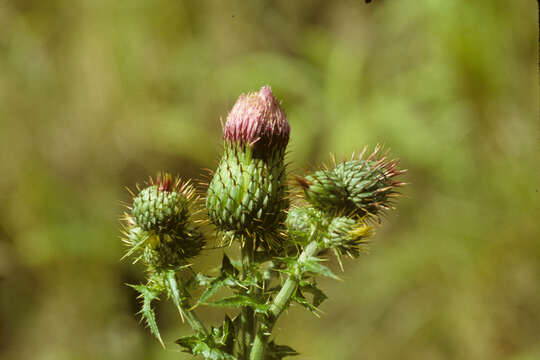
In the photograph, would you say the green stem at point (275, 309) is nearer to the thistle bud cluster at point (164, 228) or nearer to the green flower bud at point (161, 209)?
the thistle bud cluster at point (164, 228)

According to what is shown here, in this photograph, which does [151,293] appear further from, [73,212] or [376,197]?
[73,212]

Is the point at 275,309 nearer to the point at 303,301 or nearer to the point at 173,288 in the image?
the point at 303,301

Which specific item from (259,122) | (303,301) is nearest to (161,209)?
(259,122)

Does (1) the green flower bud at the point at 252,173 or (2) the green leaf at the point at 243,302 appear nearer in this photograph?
(2) the green leaf at the point at 243,302

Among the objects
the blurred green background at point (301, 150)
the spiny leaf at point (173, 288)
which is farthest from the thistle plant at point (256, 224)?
the blurred green background at point (301, 150)

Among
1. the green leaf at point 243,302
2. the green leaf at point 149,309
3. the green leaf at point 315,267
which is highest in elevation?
the green leaf at point 315,267

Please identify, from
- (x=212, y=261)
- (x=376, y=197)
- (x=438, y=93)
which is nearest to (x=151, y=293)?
(x=376, y=197)

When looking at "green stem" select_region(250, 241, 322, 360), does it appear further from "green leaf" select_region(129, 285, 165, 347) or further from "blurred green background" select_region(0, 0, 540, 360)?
"blurred green background" select_region(0, 0, 540, 360)

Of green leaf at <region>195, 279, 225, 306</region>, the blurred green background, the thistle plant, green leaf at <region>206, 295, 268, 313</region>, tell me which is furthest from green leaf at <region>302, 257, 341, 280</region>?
the blurred green background
